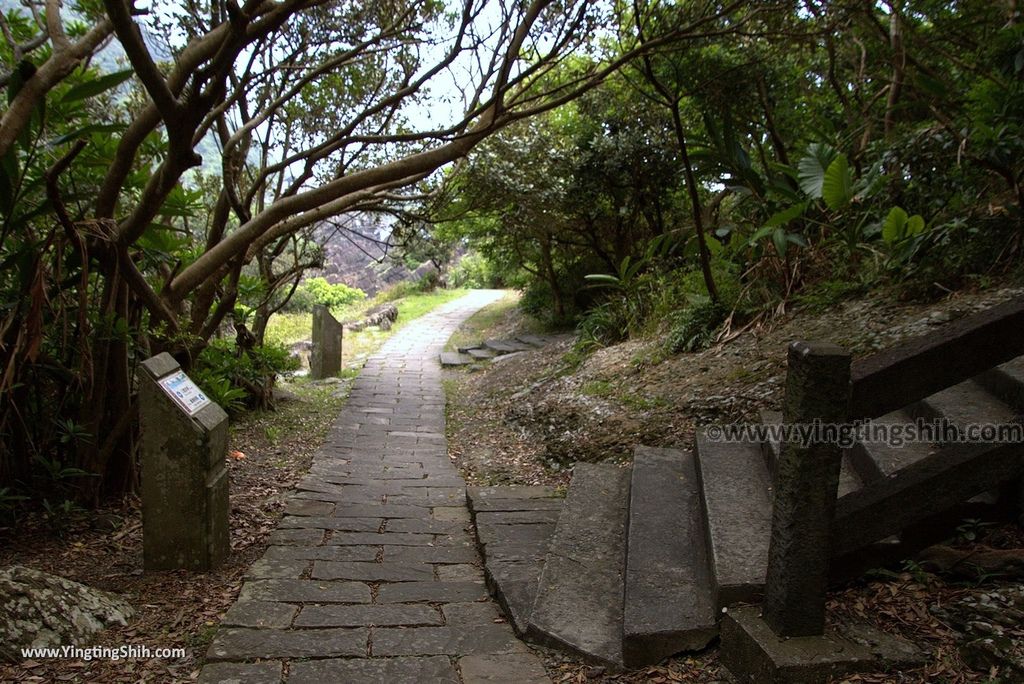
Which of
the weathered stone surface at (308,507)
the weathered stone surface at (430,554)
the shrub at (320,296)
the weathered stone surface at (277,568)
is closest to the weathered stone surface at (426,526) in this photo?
the weathered stone surface at (430,554)

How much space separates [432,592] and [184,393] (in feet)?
5.07

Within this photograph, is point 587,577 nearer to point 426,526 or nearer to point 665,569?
point 665,569

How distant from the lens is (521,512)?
3.97 metres

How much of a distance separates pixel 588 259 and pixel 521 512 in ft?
27.4

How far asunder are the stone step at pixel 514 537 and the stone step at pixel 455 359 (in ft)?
21.1

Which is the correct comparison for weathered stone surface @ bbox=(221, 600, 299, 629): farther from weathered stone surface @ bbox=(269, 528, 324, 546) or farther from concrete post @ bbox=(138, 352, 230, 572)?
weathered stone surface @ bbox=(269, 528, 324, 546)

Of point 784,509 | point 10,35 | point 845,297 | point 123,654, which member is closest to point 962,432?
point 784,509

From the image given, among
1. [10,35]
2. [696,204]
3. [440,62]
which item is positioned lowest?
[696,204]

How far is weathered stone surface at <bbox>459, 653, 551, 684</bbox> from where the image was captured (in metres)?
2.27

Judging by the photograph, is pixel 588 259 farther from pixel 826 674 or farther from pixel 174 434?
pixel 826 674

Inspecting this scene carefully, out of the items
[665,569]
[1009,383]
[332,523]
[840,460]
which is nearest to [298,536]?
[332,523]

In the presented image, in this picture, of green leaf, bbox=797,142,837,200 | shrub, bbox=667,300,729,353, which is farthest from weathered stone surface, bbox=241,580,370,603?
green leaf, bbox=797,142,837,200

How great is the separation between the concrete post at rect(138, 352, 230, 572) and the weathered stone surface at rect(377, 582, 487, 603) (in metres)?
0.93

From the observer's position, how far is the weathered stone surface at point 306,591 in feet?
9.42
